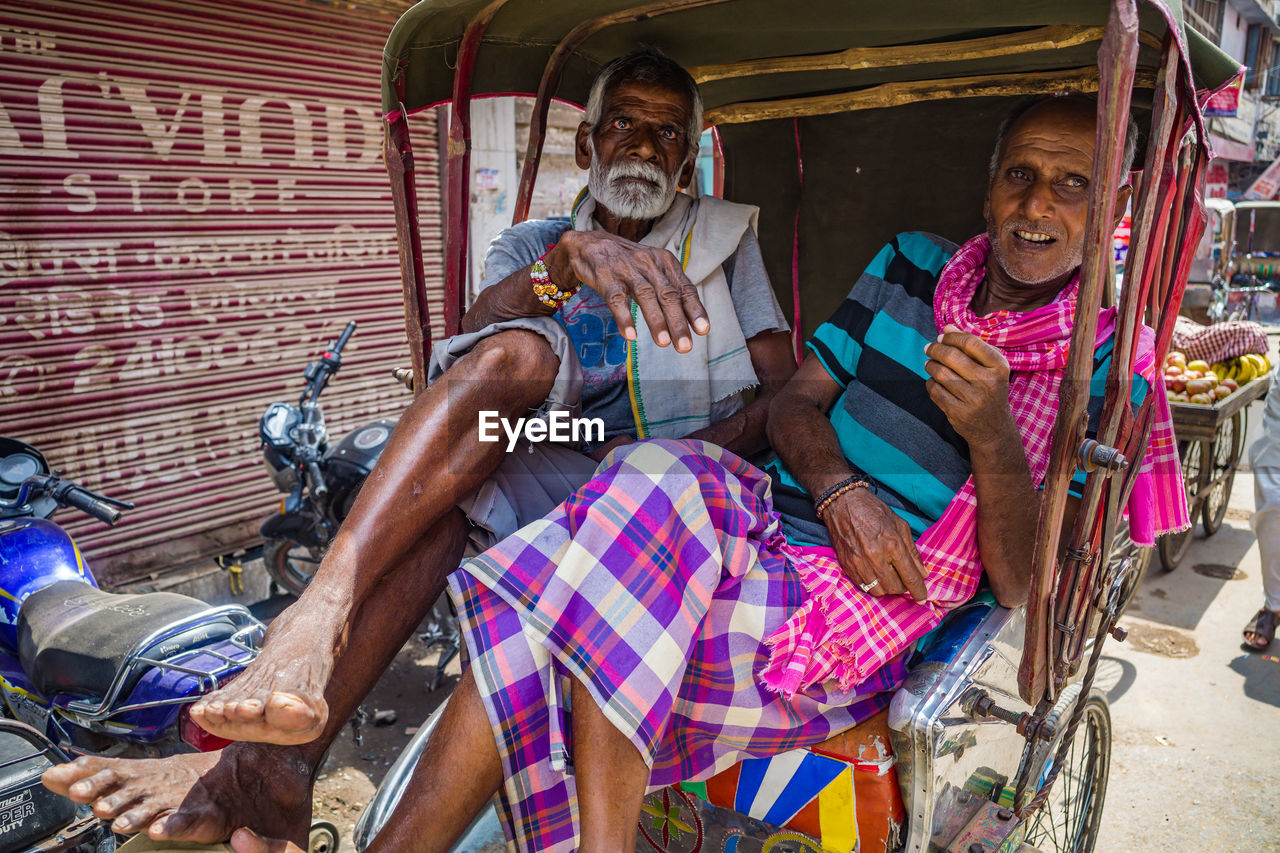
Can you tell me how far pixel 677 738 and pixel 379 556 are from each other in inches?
27.3

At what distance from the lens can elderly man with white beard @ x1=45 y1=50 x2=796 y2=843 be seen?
1.50 meters

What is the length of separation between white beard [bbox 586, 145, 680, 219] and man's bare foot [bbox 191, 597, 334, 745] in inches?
56.4

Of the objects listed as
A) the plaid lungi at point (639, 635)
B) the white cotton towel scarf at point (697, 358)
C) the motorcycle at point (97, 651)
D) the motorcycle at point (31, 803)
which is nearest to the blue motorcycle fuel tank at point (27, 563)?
the motorcycle at point (97, 651)

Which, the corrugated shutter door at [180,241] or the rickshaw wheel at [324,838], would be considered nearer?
the rickshaw wheel at [324,838]

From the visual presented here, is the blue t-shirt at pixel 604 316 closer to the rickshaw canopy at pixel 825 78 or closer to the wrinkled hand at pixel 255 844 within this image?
the rickshaw canopy at pixel 825 78

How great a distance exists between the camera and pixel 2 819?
1.79 metres

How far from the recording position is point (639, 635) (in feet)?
4.99

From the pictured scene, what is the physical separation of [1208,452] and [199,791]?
5.62 metres

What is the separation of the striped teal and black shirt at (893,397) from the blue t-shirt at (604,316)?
223mm

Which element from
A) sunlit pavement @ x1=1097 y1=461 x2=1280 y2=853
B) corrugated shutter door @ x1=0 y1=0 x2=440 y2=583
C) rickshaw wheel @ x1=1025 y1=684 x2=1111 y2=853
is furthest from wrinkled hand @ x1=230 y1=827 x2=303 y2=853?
corrugated shutter door @ x1=0 y1=0 x2=440 y2=583

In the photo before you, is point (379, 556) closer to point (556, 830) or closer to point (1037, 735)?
point (556, 830)

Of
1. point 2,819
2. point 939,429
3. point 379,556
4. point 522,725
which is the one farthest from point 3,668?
point 939,429

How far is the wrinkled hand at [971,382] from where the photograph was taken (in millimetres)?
1539

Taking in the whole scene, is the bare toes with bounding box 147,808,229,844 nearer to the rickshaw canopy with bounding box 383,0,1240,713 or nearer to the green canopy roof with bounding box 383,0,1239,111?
the rickshaw canopy with bounding box 383,0,1240,713
